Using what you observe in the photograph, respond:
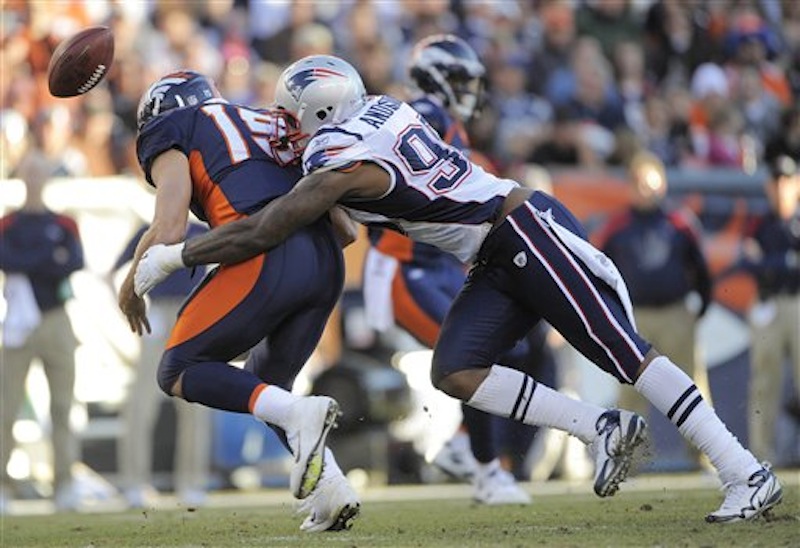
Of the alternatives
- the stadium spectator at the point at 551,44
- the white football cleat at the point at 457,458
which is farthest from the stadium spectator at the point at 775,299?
the white football cleat at the point at 457,458

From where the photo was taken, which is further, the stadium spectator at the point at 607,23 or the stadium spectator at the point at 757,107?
the stadium spectator at the point at 607,23

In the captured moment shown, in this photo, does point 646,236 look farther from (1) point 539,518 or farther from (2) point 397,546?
(2) point 397,546

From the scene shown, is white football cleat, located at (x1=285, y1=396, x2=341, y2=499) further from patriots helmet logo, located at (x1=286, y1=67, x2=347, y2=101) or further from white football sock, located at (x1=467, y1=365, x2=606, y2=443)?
patriots helmet logo, located at (x1=286, y1=67, x2=347, y2=101)

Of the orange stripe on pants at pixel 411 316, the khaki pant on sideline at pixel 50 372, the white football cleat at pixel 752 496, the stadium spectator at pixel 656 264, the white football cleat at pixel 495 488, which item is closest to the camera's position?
the white football cleat at pixel 752 496

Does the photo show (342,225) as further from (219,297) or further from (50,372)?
(50,372)

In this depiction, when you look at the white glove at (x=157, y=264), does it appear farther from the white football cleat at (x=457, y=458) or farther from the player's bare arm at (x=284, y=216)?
the white football cleat at (x=457, y=458)

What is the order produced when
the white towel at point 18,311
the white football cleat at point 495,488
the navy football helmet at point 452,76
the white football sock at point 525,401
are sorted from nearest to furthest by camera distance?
1. the white football sock at point 525,401
2. the white football cleat at point 495,488
3. the navy football helmet at point 452,76
4. the white towel at point 18,311

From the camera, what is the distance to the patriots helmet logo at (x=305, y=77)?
247 inches

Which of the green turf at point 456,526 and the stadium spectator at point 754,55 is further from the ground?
the stadium spectator at point 754,55

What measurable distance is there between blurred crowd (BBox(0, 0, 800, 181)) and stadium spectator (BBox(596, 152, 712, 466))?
1.07 m

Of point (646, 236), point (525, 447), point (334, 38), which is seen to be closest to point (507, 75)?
point (334, 38)

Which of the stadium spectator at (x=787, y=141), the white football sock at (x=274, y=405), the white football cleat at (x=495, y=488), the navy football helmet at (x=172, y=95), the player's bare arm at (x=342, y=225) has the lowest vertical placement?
the white football cleat at (x=495, y=488)

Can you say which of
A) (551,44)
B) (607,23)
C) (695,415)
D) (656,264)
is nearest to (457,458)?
(695,415)

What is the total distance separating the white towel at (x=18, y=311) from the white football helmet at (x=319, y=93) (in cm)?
441
